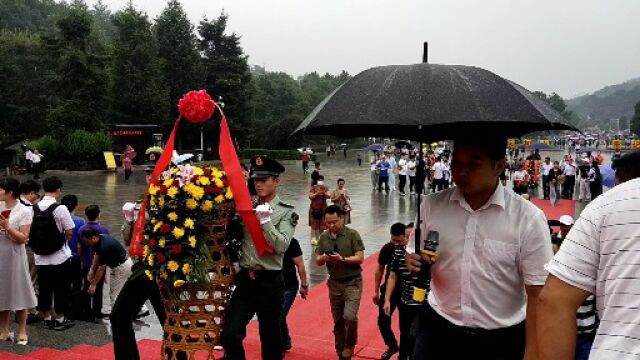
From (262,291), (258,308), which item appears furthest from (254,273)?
(258,308)

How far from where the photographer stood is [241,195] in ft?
13.9

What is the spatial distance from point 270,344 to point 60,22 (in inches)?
1439

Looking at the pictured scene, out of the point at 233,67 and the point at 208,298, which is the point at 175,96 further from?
the point at 208,298

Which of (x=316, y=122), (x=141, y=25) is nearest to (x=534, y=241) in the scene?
(x=316, y=122)

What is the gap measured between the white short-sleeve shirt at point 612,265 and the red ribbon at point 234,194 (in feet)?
9.14

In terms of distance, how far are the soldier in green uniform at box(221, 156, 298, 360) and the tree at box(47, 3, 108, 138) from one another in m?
33.7

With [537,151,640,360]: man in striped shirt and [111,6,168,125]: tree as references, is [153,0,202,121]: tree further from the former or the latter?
[537,151,640,360]: man in striped shirt

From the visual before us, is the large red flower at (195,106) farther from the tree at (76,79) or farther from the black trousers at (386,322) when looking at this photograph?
the tree at (76,79)

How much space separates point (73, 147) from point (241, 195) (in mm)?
32307

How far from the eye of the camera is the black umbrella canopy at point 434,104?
2.77 metres

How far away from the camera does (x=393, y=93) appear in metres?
2.90

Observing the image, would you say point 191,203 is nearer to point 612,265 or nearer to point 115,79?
point 612,265

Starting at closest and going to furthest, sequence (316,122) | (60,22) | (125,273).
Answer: (316,122), (125,273), (60,22)

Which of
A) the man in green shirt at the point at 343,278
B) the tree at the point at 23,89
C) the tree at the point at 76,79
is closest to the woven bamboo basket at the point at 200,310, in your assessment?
the man in green shirt at the point at 343,278
